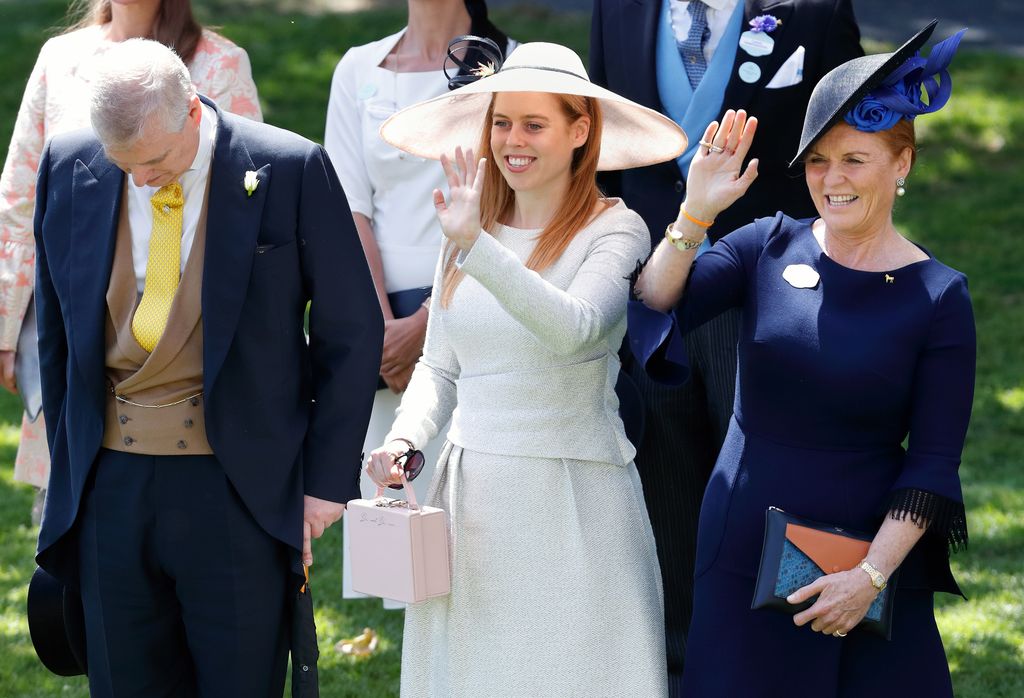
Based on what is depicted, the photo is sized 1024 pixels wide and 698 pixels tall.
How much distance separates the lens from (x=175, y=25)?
472 centimetres

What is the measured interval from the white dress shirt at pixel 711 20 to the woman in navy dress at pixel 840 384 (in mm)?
1044

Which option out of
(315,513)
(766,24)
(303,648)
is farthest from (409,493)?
(766,24)

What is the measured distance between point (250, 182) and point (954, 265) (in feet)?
22.8

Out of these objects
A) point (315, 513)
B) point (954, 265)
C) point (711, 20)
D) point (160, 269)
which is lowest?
point (954, 265)

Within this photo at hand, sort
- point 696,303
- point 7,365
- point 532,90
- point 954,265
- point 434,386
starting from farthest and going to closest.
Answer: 1. point 954,265
2. point 7,365
3. point 434,386
4. point 532,90
5. point 696,303

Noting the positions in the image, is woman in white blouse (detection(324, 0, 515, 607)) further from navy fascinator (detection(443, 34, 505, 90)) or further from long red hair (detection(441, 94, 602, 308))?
long red hair (detection(441, 94, 602, 308))

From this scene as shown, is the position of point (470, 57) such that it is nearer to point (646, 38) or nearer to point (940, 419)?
point (646, 38)

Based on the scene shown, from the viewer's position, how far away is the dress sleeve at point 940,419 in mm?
3252

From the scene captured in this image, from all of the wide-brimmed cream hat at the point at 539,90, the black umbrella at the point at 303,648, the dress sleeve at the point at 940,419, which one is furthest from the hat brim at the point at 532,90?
the black umbrella at the point at 303,648

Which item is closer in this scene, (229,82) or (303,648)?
(303,648)

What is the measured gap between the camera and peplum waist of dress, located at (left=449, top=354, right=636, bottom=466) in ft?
11.9

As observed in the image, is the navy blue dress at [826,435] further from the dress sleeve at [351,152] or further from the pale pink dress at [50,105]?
the pale pink dress at [50,105]

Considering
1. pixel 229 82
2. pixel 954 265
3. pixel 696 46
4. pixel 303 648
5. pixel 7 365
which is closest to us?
pixel 303 648

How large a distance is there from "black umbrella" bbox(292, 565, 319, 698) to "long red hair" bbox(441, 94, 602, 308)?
82 cm
